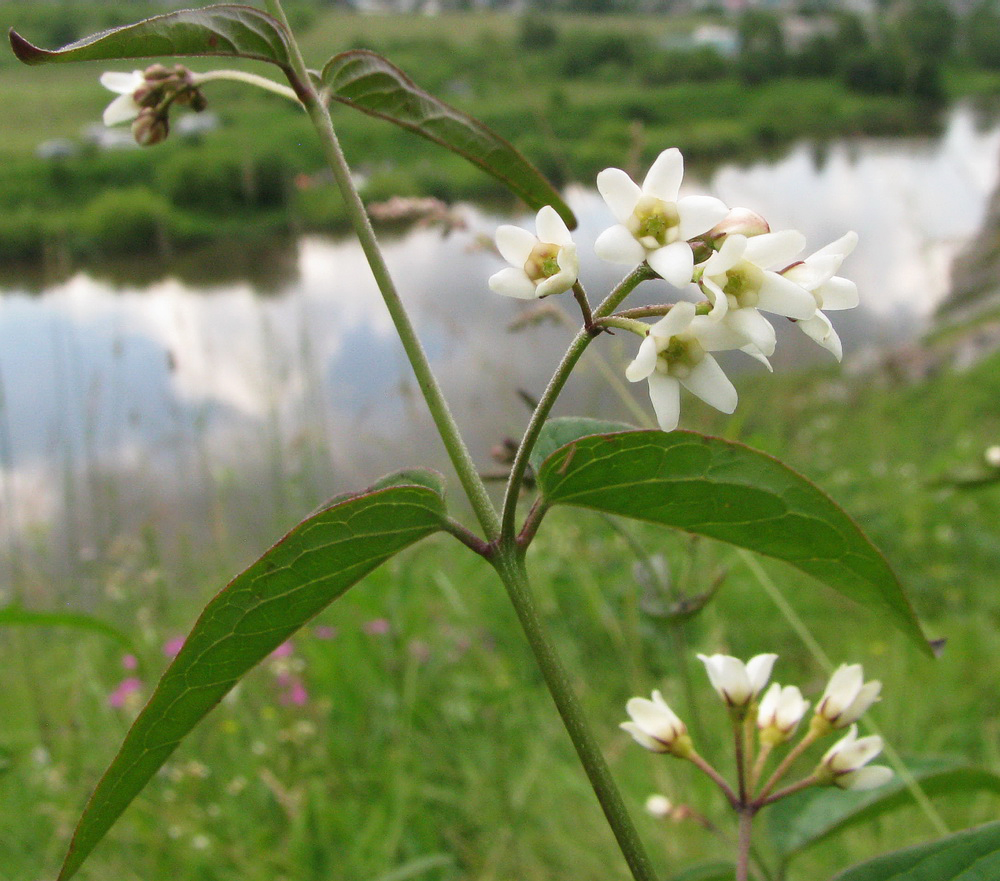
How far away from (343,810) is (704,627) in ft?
3.36

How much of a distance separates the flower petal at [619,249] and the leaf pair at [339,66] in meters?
0.25

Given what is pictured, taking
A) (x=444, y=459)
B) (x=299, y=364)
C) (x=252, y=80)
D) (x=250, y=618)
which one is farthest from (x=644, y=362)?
(x=299, y=364)

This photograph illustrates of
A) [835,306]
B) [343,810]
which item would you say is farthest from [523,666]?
[835,306]

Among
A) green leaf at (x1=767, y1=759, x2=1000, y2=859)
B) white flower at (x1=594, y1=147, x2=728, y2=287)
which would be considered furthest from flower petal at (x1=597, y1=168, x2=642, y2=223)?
green leaf at (x1=767, y1=759, x2=1000, y2=859)

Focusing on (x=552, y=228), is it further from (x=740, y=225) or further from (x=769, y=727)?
(x=769, y=727)

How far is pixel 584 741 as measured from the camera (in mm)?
480

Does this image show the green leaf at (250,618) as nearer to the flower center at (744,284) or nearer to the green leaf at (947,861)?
the flower center at (744,284)

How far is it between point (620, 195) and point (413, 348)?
0.51 ft

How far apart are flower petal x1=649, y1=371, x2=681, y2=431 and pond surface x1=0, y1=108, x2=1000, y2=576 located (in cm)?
81

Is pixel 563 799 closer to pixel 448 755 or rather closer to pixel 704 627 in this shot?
pixel 448 755

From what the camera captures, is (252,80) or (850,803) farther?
(850,803)

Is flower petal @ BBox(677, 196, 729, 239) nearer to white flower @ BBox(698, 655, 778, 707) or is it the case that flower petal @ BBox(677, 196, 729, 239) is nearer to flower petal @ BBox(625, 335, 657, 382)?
flower petal @ BBox(625, 335, 657, 382)

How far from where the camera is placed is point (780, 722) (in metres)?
0.63

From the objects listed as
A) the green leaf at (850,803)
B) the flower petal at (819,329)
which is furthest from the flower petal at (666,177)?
the green leaf at (850,803)
